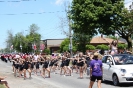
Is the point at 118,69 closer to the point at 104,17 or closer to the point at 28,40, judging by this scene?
the point at 104,17

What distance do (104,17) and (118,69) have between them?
1477cm

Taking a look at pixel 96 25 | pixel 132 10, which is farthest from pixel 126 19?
pixel 96 25

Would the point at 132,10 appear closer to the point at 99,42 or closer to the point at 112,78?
the point at 112,78

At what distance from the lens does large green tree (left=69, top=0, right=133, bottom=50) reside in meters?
29.7

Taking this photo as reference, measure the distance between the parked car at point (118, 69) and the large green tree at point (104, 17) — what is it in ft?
40.5

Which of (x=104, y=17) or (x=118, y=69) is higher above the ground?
(x=104, y=17)

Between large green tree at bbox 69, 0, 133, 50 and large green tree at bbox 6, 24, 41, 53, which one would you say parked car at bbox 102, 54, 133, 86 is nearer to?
large green tree at bbox 69, 0, 133, 50

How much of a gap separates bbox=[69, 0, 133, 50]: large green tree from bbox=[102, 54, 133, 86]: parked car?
12.3m

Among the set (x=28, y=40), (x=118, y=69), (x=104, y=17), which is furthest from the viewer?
(x=28, y=40)

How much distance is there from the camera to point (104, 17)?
30047 millimetres

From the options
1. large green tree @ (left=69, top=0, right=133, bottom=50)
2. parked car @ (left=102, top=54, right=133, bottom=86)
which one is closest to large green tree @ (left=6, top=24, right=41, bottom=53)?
large green tree @ (left=69, top=0, right=133, bottom=50)

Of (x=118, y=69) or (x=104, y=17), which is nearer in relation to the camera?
(x=118, y=69)

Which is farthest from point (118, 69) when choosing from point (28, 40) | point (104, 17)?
point (28, 40)

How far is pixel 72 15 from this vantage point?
32.6 meters
